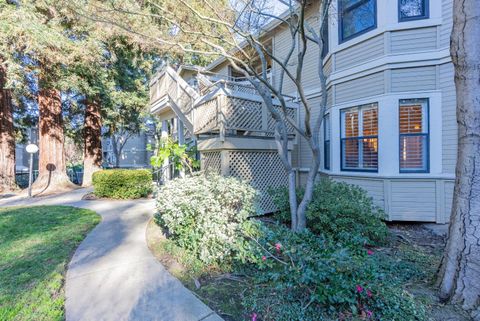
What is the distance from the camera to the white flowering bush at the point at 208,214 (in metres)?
3.84

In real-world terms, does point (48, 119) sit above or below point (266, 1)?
below

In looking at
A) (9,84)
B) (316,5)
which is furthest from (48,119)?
(316,5)

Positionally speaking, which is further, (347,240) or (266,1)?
(266,1)

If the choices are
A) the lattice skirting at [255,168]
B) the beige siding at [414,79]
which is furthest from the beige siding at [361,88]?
the lattice skirting at [255,168]

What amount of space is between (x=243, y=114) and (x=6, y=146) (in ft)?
40.4

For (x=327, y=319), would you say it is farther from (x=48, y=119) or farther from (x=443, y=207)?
(x=48, y=119)

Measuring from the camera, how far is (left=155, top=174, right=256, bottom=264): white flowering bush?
151 inches

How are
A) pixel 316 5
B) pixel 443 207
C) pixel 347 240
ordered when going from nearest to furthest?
1. pixel 347 240
2. pixel 443 207
3. pixel 316 5

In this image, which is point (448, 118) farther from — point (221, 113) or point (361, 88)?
point (221, 113)

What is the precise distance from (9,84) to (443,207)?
1381 centimetres

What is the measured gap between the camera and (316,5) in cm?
851

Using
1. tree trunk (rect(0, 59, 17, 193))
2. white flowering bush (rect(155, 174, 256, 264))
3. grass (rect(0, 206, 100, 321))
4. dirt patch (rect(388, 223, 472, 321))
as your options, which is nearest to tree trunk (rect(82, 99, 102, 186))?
tree trunk (rect(0, 59, 17, 193))

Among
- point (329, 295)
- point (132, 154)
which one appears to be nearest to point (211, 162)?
point (329, 295)

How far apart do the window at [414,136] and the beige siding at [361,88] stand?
66 centimetres
